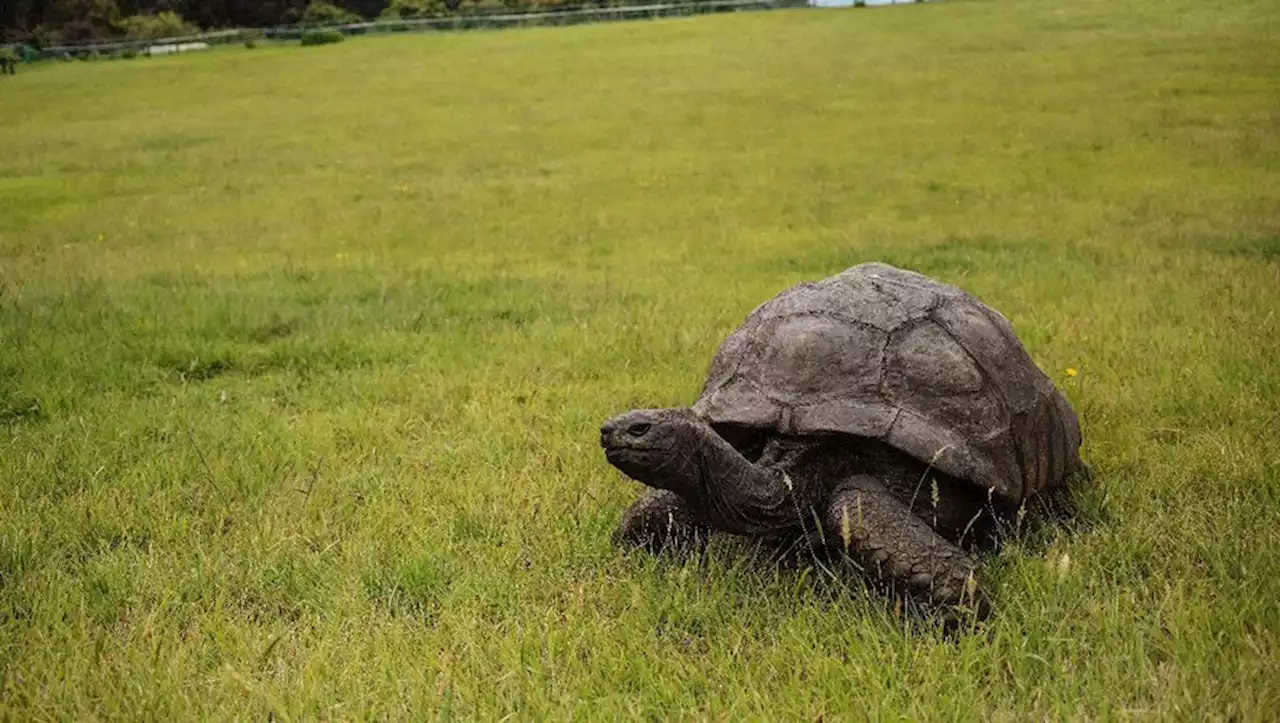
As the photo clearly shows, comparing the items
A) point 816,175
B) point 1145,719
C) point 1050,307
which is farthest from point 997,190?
point 1145,719

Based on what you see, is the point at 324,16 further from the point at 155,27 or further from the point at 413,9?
the point at 155,27

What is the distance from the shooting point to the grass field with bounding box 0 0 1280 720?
3152 mm

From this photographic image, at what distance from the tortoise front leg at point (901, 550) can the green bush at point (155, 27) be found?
202 ft

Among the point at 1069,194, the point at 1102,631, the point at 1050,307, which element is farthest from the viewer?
the point at 1069,194

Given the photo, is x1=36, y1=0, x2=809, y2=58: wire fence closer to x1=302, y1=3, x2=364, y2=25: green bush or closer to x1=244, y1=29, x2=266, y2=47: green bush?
x1=244, y1=29, x2=266, y2=47: green bush

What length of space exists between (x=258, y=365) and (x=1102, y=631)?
5.97m

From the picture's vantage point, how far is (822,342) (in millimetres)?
3924

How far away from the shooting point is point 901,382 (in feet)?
12.5

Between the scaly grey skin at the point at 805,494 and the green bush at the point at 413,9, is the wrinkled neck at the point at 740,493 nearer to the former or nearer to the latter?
the scaly grey skin at the point at 805,494

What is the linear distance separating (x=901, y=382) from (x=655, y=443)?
109 cm

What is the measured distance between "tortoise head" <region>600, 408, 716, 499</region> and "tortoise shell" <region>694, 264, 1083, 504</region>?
1.56 feet

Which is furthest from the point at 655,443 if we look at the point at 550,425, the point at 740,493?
the point at 550,425

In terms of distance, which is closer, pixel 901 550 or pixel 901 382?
pixel 901 550

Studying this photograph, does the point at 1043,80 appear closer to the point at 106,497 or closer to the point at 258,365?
the point at 258,365
